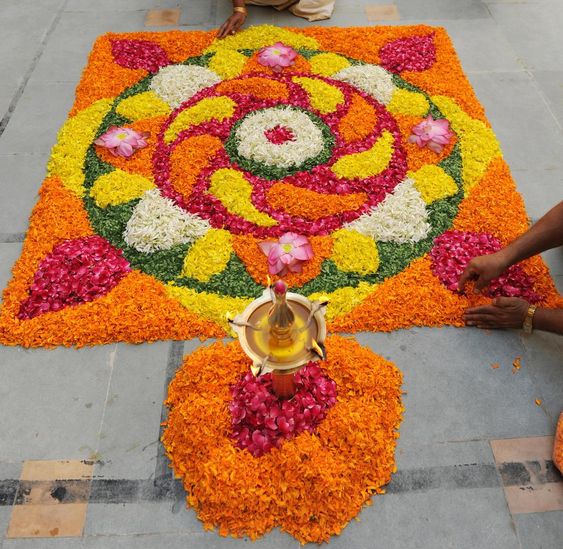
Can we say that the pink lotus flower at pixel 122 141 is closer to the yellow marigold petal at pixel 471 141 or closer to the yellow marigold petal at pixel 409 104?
the yellow marigold petal at pixel 409 104

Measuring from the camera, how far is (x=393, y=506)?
216cm

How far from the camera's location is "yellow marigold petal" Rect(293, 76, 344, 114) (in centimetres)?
375

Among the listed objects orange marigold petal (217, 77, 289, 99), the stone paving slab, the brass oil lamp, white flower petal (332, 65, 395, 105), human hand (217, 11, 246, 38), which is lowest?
the stone paving slab

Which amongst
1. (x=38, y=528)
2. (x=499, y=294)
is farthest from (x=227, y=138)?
(x=38, y=528)

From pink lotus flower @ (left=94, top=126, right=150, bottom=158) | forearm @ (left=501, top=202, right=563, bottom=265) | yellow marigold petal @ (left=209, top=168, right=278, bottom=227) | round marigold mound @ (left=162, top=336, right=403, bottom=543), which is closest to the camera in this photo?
round marigold mound @ (left=162, top=336, right=403, bottom=543)

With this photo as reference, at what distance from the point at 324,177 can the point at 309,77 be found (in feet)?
3.65

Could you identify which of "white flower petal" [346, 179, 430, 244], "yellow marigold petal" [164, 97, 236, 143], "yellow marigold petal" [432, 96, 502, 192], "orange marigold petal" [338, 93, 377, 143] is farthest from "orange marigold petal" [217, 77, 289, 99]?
"white flower petal" [346, 179, 430, 244]

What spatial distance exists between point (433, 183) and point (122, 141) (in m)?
2.05

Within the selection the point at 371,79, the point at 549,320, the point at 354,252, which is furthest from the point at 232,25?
the point at 549,320

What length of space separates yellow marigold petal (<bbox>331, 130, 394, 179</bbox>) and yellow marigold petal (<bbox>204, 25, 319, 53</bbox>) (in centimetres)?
137

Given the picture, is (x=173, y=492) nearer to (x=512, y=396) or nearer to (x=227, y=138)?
(x=512, y=396)

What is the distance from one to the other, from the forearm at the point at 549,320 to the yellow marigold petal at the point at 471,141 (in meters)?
1.00

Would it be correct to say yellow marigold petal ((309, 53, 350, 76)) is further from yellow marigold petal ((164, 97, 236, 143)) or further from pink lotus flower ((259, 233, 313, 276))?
pink lotus flower ((259, 233, 313, 276))

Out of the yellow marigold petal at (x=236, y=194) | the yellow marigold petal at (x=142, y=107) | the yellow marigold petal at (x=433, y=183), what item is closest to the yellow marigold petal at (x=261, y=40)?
the yellow marigold petal at (x=142, y=107)
